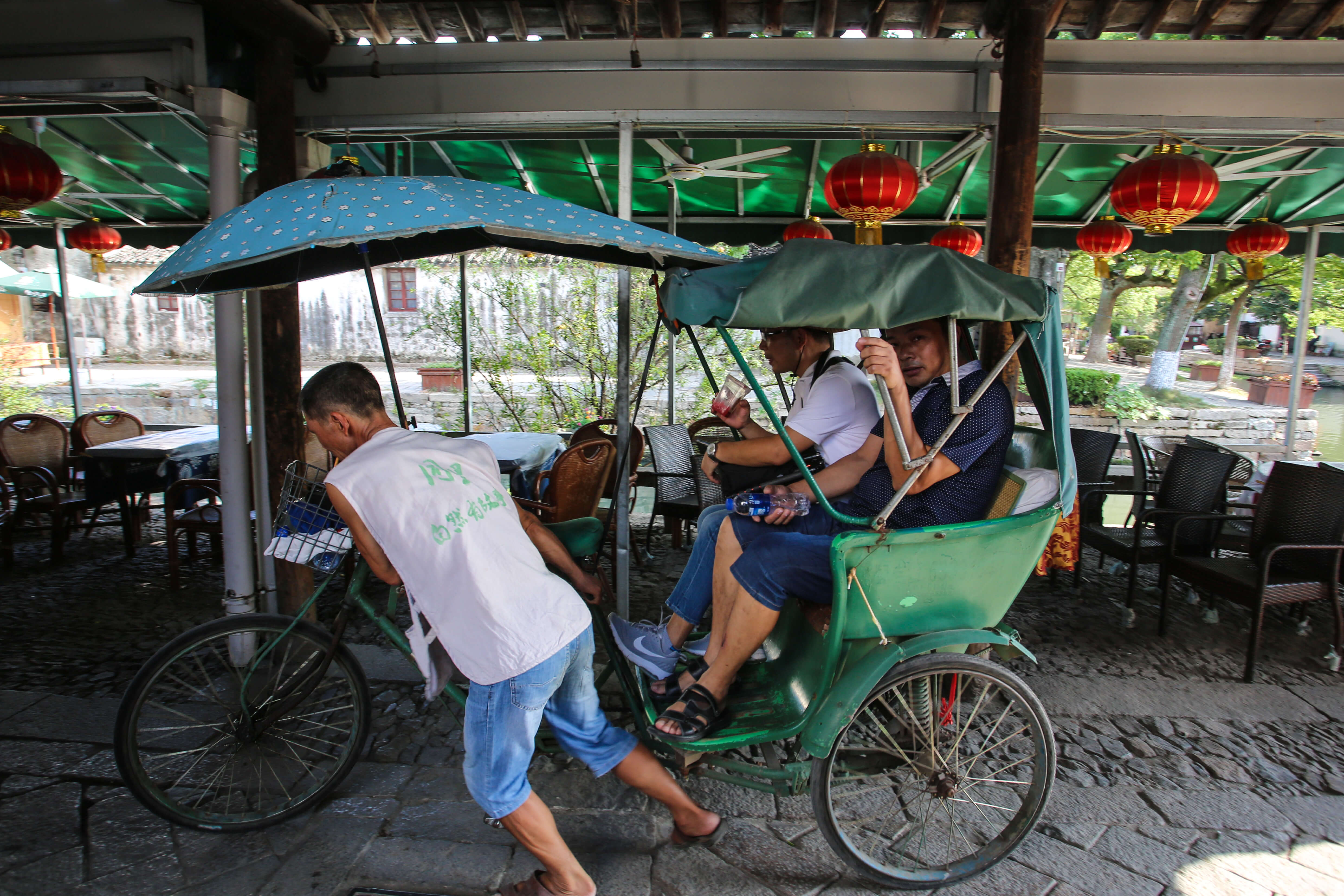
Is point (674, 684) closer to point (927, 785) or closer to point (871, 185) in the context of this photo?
point (927, 785)

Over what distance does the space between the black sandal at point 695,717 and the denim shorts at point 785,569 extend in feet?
1.30

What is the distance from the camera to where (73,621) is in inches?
180

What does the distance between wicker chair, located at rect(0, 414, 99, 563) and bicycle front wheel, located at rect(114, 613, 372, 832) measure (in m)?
3.25

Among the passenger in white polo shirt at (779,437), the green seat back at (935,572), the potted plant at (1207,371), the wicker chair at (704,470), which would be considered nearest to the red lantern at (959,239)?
the wicker chair at (704,470)

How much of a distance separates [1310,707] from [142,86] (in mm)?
6563

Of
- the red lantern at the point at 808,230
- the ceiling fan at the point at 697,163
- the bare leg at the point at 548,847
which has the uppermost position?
the ceiling fan at the point at 697,163

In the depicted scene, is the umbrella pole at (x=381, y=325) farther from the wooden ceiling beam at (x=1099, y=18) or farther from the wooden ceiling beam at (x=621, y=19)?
the wooden ceiling beam at (x=1099, y=18)

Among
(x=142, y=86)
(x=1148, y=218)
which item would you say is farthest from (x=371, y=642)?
(x=1148, y=218)

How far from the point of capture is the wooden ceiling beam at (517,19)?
4.66 m

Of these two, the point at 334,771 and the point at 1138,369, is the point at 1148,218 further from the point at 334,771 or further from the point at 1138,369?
the point at 1138,369

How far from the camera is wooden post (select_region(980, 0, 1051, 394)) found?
13.3 ft

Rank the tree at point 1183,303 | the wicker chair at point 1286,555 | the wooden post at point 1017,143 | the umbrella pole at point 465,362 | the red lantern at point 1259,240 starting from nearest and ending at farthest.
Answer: the wicker chair at point 1286,555 < the wooden post at point 1017,143 < the red lantern at point 1259,240 < the umbrella pole at point 465,362 < the tree at point 1183,303

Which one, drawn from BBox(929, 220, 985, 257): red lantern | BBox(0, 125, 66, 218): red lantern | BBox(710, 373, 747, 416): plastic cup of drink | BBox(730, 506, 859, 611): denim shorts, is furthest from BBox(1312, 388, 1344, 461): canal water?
BBox(0, 125, 66, 218): red lantern

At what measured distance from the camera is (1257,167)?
668cm
